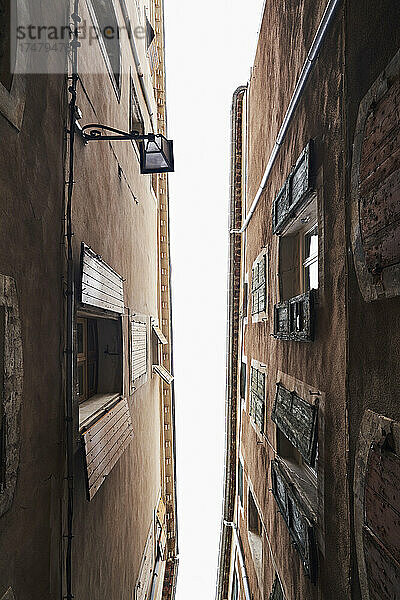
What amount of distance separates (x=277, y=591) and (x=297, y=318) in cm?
358

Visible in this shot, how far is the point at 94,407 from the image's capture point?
5672 millimetres

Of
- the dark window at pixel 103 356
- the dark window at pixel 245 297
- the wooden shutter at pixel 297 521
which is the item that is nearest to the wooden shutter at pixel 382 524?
the wooden shutter at pixel 297 521

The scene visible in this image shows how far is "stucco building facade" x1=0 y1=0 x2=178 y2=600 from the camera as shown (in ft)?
10.4

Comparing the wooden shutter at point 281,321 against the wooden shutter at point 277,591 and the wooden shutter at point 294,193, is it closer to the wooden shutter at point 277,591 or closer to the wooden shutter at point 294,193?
the wooden shutter at point 294,193

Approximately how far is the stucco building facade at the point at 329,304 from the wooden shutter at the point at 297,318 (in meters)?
0.02

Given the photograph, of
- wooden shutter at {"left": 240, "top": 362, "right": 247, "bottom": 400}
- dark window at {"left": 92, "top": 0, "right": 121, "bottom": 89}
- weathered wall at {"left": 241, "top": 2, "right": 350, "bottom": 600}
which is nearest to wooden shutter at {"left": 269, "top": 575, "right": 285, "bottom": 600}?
weathered wall at {"left": 241, "top": 2, "right": 350, "bottom": 600}

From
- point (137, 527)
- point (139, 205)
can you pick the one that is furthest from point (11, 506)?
point (139, 205)

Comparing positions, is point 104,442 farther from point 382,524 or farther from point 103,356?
point 382,524

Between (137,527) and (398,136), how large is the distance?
24.3 ft

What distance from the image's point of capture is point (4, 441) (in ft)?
9.80

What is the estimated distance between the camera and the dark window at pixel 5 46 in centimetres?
298

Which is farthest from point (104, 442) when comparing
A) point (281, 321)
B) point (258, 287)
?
point (258, 287)

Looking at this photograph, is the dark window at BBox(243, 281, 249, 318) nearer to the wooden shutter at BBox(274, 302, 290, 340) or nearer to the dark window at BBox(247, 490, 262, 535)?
the dark window at BBox(247, 490, 262, 535)

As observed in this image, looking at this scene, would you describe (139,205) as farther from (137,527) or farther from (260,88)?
(137,527)
